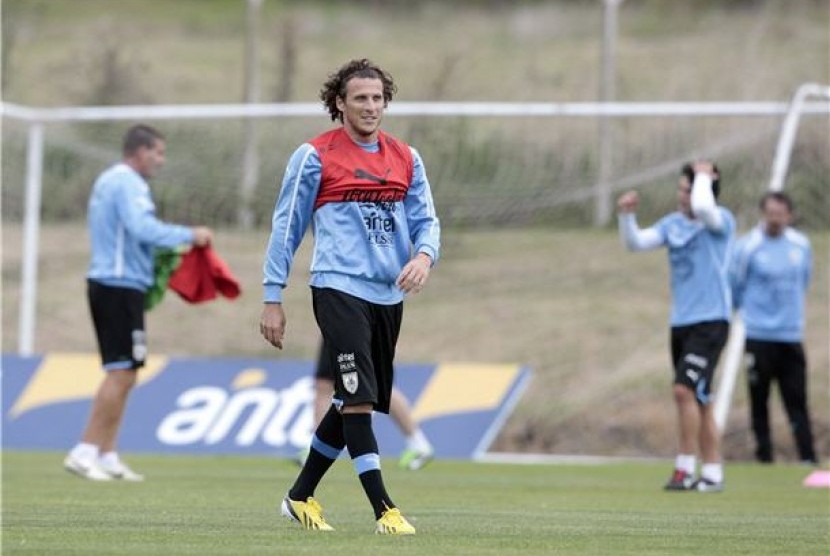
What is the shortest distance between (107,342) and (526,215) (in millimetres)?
7982

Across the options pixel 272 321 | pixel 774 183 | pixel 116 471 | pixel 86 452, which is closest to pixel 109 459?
pixel 116 471

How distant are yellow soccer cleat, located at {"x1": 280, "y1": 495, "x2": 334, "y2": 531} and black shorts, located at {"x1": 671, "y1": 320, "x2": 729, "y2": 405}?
482cm

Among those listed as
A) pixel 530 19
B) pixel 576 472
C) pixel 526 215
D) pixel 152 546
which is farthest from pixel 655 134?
pixel 530 19

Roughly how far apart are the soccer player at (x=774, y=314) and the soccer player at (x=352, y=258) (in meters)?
8.38

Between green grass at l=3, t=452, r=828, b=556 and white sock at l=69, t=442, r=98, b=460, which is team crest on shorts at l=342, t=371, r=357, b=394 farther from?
white sock at l=69, t=442, r=98, b=460

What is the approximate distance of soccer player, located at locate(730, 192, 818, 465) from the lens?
686 inches

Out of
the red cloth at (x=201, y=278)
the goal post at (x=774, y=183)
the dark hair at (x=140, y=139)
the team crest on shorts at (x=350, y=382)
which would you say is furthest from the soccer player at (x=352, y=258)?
the goal post at (x=774, y=183)

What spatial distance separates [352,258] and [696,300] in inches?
201

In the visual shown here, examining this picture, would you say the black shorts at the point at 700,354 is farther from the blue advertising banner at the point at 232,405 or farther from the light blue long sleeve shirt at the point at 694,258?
the blue advertising banner at the point at 232,405

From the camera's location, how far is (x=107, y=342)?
1404 centimetres

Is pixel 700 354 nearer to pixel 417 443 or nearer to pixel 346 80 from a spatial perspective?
pixel 417 443

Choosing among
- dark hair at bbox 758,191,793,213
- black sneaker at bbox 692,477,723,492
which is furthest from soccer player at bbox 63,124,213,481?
dark hair at bbox 758,191,793,213

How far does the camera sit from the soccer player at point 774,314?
17422 mm

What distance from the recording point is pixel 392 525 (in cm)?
903
